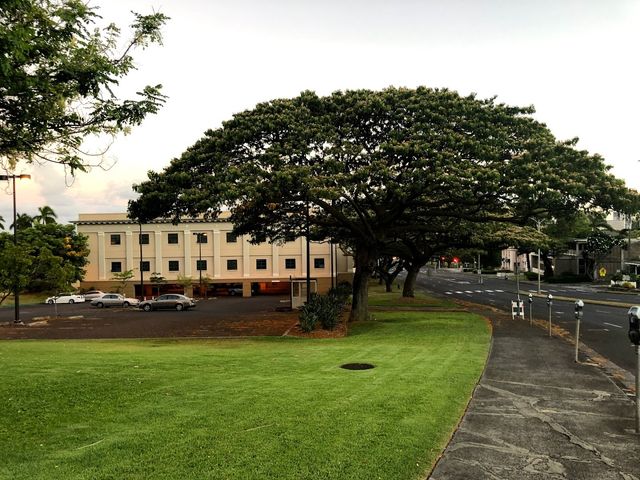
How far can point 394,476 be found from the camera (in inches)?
229

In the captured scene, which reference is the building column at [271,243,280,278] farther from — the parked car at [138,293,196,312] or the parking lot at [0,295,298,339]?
the parking lot at [0,295,298,339]

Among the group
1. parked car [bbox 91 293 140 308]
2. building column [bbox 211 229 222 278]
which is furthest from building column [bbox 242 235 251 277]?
parked car [bbox 91 293 140 308]

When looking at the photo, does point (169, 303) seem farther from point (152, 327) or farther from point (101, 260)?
point (101, 260)

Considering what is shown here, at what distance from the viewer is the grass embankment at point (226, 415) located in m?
6.02

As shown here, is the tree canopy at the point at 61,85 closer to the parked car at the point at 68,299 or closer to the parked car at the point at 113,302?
the parked car at the point at 113,302

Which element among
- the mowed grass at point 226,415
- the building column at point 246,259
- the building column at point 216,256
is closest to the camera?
the mowed grass at point 226,415

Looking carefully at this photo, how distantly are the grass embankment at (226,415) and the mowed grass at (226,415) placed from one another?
2 centimetres

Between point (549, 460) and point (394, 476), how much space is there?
2.43 meters

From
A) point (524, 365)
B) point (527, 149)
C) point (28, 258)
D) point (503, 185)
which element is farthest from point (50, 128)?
point (28, 258)

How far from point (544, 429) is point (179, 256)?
199ft

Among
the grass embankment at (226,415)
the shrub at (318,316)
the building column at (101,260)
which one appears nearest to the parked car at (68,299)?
the building column at (101,260)

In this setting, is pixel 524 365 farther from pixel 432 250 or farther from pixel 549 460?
pixel 432 250

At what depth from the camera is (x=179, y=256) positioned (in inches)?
2534

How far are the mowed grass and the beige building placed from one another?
165ft
